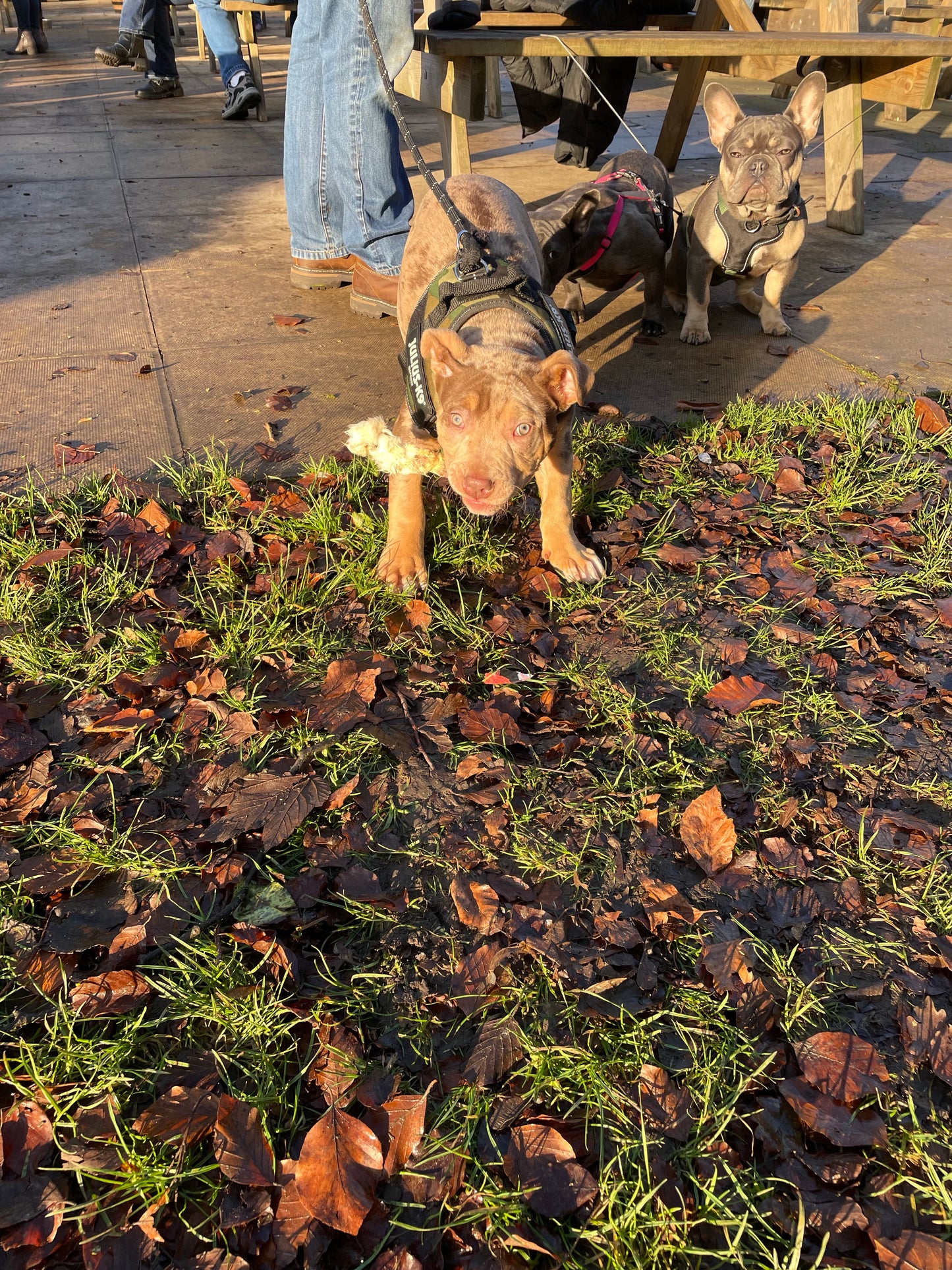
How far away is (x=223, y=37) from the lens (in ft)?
31.0

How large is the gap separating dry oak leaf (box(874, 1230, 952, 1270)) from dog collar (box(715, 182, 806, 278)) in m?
4.55

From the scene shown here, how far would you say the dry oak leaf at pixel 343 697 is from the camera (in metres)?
2.66

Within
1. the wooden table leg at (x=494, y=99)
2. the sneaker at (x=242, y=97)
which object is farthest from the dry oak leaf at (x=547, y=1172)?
the sneaker at (x=242, y=97)

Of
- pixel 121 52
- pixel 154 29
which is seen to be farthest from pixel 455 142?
pixel 121 52

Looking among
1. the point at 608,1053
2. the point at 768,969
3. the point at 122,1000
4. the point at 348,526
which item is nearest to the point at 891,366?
the point at 348,526

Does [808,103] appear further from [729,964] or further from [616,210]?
[729,964]

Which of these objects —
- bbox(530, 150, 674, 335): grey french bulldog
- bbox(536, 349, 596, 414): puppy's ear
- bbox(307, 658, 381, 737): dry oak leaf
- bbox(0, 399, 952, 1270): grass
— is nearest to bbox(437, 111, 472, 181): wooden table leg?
bbox(530, 150, 674, 335): grey french bulldog

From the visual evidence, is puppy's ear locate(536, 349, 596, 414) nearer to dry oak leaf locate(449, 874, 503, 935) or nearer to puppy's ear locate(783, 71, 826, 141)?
dry oak leaf locate(449, 874, 503, 935)

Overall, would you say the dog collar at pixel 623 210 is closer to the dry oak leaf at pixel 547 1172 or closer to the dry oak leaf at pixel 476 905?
the dry oak leaf at pixel 476 905

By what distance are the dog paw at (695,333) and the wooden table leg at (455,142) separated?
5.36ft

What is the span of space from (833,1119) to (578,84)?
26.4 ft

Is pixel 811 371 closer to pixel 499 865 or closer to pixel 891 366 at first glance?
pixel 891 366

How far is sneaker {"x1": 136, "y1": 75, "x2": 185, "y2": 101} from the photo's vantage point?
10.8 m

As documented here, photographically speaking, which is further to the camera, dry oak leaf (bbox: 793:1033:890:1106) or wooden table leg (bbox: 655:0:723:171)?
wooden table leg (bbox: 655:0:723:171)
